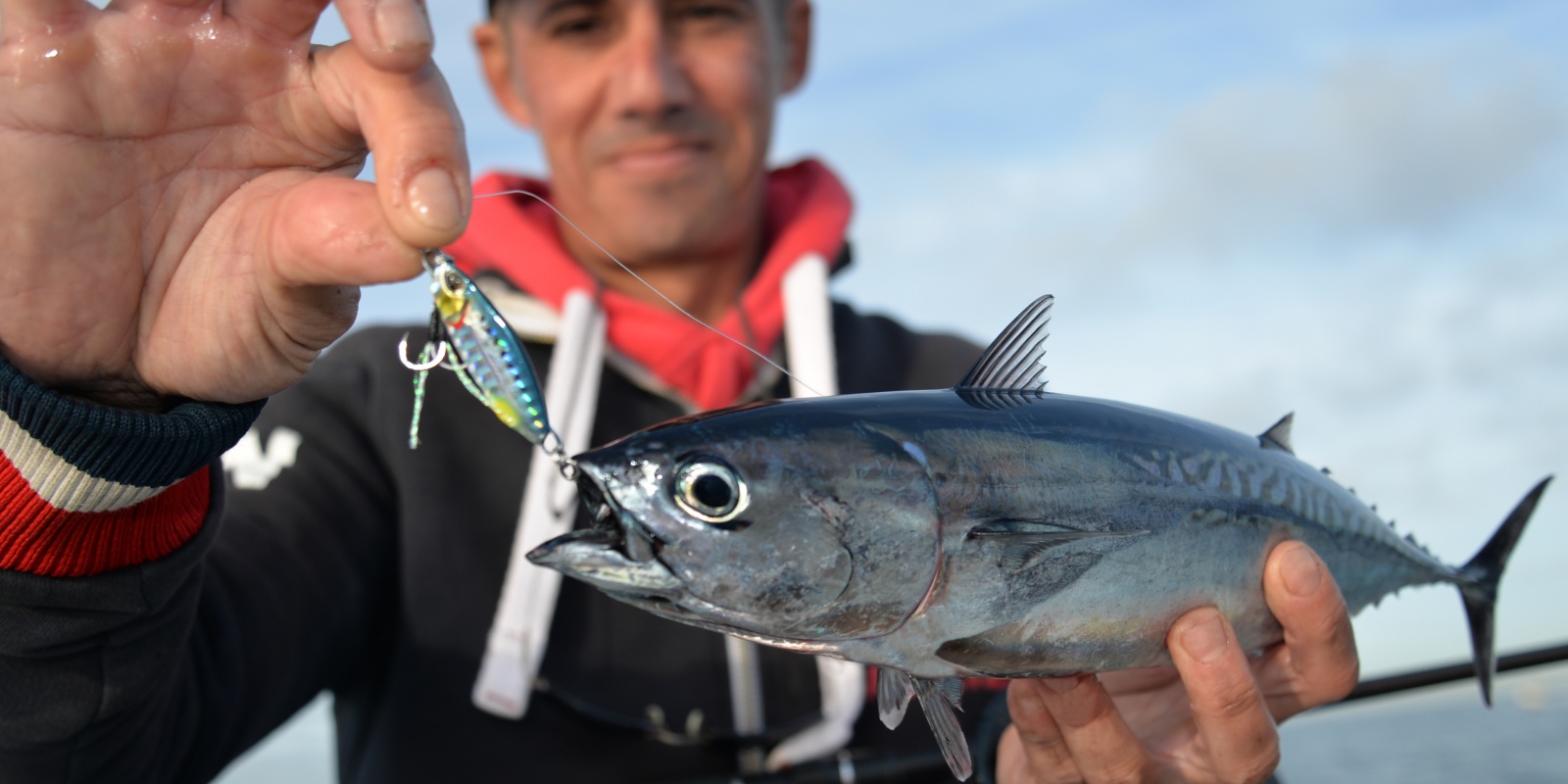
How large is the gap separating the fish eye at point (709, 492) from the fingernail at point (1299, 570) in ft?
4.42

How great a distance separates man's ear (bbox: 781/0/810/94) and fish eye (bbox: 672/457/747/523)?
402 cm

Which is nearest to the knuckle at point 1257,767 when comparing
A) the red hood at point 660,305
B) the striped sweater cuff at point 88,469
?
the red hood at point 660,305

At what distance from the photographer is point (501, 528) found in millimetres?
4211

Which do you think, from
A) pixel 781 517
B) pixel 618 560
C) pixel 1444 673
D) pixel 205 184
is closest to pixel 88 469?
pixel 205 184

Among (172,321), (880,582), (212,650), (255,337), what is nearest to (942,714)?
(880,582)

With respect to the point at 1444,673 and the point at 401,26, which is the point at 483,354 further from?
the point at 1444,673

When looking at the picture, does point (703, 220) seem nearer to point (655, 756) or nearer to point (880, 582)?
point (655, 756)

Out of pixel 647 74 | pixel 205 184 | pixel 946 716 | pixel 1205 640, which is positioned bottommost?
pixel 946 716

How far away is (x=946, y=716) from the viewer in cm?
193

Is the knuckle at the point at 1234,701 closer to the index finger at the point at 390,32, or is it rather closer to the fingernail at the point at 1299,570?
the fingernail at the point at 1299,570

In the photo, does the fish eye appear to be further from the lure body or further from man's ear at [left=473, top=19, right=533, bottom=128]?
man's ear at [left=473, top=19, right=533, bottom=128]

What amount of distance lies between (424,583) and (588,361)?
3.56 ft

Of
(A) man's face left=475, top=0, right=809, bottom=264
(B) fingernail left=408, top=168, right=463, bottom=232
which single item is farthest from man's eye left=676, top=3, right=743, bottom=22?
(B) fingernail left=408, top=168, right=463, bottom=232

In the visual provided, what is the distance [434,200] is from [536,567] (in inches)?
100
